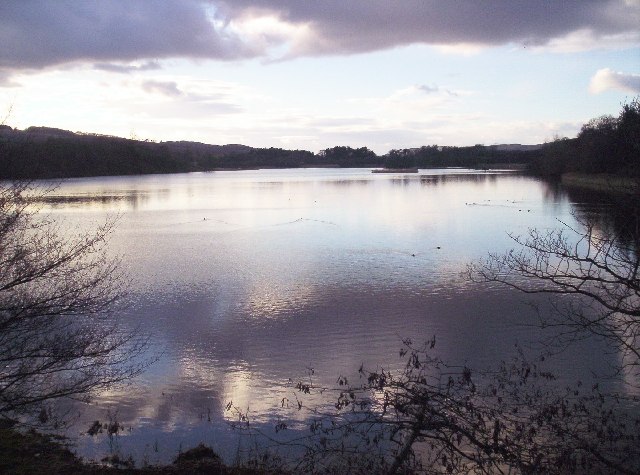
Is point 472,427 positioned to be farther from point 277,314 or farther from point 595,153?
point 595,153

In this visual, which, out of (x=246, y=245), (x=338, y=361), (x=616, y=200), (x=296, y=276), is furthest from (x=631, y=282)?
(x=246, y=245)

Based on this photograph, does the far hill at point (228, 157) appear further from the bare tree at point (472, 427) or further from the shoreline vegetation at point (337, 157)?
the bare tree at point (472, 427)

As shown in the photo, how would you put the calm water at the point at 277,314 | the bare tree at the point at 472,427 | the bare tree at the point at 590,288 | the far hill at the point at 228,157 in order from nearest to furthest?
the bare tree at the point at 472,427
the bare tree at the point at 590,288
the calm water at the point at 277,314
the far hill at the point at 228,157

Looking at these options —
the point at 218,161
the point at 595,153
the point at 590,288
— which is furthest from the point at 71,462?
the point at 218,161

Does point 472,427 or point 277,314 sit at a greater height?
point 472,427

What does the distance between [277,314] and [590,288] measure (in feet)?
21.3

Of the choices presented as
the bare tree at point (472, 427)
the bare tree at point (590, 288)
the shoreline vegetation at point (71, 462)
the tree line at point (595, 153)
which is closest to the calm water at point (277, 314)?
the shoreline vegetation at point (71, 462)

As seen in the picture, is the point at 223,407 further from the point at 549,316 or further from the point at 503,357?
the point at 549,316

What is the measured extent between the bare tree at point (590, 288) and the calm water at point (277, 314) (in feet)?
1.59

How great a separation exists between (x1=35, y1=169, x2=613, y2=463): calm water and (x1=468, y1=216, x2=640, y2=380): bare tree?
48 centimetres

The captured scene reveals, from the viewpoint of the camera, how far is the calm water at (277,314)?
273 inches

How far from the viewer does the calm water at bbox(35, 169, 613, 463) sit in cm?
695

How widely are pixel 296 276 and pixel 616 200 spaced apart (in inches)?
345

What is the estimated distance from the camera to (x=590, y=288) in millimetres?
12047
